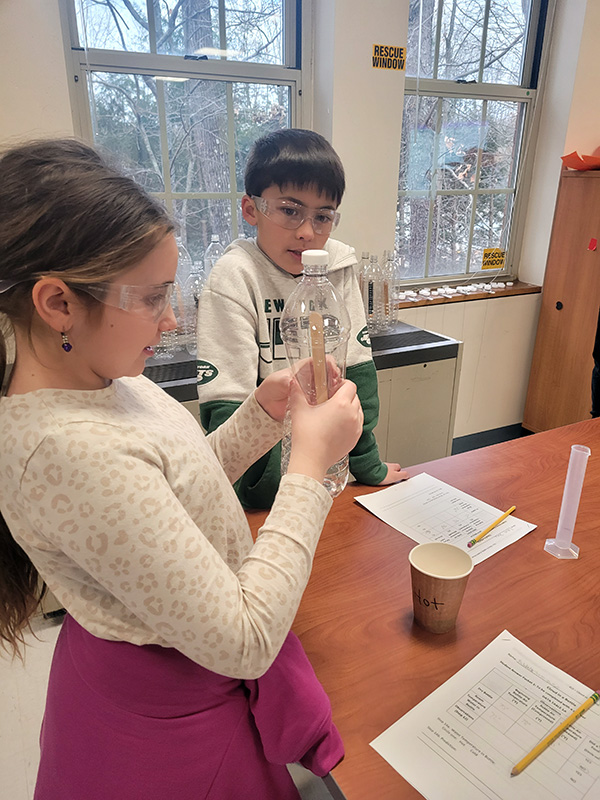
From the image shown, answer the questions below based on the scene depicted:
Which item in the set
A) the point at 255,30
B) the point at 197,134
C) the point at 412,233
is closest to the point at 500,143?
the point at 412,233

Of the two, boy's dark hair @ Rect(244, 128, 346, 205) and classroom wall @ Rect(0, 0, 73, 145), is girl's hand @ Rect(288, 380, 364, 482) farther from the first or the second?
classroom wall @ Rect(0, 0, 73, 145)

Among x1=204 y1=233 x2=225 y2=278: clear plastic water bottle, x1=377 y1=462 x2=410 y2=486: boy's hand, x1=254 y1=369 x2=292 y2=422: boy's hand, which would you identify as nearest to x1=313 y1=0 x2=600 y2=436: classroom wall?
x1=204 y1=233 x2=225 y2=278: clear plastic water bottle

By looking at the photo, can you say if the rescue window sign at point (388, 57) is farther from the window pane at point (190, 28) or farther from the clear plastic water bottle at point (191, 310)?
the clear plastic water bottle at point (191, 310)

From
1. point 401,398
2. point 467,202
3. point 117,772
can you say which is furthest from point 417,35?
point 117,772

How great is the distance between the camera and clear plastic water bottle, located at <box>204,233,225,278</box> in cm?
239

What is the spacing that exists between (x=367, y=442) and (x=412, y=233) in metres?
2.10

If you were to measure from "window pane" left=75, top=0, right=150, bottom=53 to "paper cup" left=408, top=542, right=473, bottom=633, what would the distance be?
2184mm

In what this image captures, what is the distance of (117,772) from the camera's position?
0.64 meters

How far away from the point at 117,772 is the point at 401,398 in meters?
1.84

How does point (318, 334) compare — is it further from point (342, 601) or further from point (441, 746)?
point (441, 746)

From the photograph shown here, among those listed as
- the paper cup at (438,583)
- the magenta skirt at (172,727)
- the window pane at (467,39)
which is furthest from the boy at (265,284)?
the window pane at (467,39)

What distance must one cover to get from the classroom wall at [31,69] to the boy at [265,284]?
881 mm

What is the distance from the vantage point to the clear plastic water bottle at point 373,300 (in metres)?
2.47

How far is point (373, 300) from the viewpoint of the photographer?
2.50 meters
